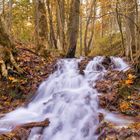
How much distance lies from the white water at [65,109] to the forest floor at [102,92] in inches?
8.4

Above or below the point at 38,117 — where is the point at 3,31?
above

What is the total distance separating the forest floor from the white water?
0.70 ft

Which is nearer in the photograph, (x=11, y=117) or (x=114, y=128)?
(x=114, y=128)

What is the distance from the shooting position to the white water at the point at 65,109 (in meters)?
6.70

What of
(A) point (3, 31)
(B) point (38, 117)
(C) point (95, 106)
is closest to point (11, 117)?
(B) point (38, 117)

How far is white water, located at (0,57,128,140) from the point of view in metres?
6.70

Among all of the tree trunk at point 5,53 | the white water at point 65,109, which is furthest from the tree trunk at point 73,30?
the tree trunk at point 5,53

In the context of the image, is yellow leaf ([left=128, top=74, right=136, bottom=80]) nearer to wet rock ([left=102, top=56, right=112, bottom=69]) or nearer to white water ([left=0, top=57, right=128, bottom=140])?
white water ([left=0, top=57, right=128, bottom=140])

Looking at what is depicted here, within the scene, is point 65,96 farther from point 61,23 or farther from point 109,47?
point 109,47

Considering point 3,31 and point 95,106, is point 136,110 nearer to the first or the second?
point 95,106

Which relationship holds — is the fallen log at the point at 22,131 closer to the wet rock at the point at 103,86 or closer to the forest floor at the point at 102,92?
the forest floor at the point at 102,92

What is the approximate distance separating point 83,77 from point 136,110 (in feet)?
9.19

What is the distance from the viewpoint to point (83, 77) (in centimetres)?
991

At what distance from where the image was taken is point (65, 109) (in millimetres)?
7777
